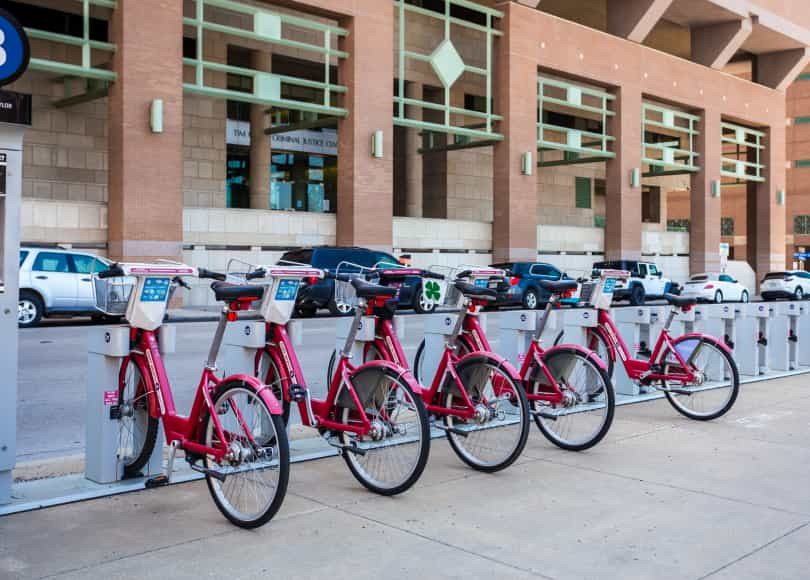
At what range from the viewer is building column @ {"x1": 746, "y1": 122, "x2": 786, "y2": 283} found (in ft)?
161

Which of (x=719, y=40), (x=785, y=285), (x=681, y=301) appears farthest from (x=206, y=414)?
(x=719, y=40)

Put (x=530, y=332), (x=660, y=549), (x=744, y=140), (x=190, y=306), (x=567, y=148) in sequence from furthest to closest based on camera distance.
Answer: (x=744, y=140), (x=567, y=148), (x=190, y=306), (x=530, y=332), (x=660, y=549)

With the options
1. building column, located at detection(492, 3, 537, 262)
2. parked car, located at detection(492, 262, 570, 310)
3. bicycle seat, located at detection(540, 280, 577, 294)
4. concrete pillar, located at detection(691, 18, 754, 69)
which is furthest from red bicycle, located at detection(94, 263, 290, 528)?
concrete pillar, located at detection(691, 18, 754, 69)

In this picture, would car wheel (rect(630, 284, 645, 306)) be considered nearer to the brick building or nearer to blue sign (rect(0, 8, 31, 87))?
the brick building

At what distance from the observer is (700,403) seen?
856 centimetres

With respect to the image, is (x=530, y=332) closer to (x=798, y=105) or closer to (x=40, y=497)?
(x=40, y=497)

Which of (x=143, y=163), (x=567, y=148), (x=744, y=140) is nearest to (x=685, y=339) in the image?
(x=143, y=163)

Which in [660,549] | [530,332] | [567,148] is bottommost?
[660,549]

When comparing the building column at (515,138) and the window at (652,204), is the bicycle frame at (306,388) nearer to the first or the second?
the building column at (515,138)

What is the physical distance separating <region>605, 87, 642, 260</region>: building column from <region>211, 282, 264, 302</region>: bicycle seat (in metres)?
35.0

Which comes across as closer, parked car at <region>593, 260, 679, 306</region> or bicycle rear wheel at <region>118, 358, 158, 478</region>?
bicycle rear wheel at <region>118, 358, 158, 478</region>

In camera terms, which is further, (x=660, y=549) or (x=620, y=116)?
(x=620, y=116)

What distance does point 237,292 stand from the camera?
5.40 meters

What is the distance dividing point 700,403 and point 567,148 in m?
29.1
